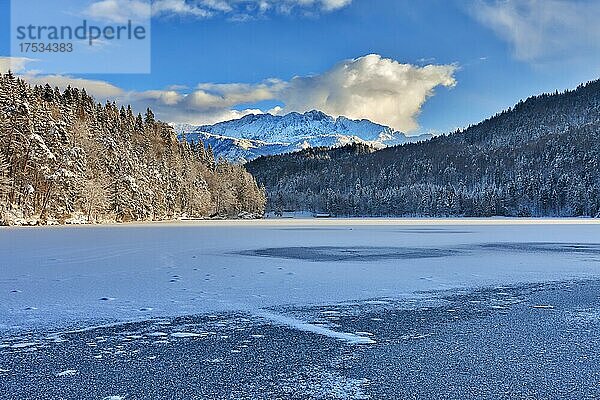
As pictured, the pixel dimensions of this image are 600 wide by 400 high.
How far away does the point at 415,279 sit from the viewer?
514 inches

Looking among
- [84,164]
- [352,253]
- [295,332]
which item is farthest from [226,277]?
[84,164]

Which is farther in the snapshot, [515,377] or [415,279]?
[415,279]

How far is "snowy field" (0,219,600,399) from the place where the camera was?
17.0 feet

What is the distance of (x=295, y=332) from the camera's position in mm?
7422

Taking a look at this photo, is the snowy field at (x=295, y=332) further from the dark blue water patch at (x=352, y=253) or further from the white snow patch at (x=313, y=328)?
the dark blue water patch at (x=352, y=253)

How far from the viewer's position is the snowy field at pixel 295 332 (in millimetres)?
5180

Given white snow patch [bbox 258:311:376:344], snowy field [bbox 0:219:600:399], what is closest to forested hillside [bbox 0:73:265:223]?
snowy field [bbox 0:219:600:399]

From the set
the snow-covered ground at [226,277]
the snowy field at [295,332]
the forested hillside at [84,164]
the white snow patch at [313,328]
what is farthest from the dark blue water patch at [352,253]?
the forested hillside at [84,164]

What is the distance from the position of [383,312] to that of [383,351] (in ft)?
8.33

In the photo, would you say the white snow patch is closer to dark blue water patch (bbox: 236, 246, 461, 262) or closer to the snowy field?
the snowy field

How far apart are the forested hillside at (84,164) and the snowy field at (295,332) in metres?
41.4

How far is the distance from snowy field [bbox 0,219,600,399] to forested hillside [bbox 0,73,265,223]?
136ft

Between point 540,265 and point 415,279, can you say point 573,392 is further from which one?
point 540,265

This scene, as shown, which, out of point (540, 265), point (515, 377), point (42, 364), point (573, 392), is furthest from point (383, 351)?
point (540, 265)
